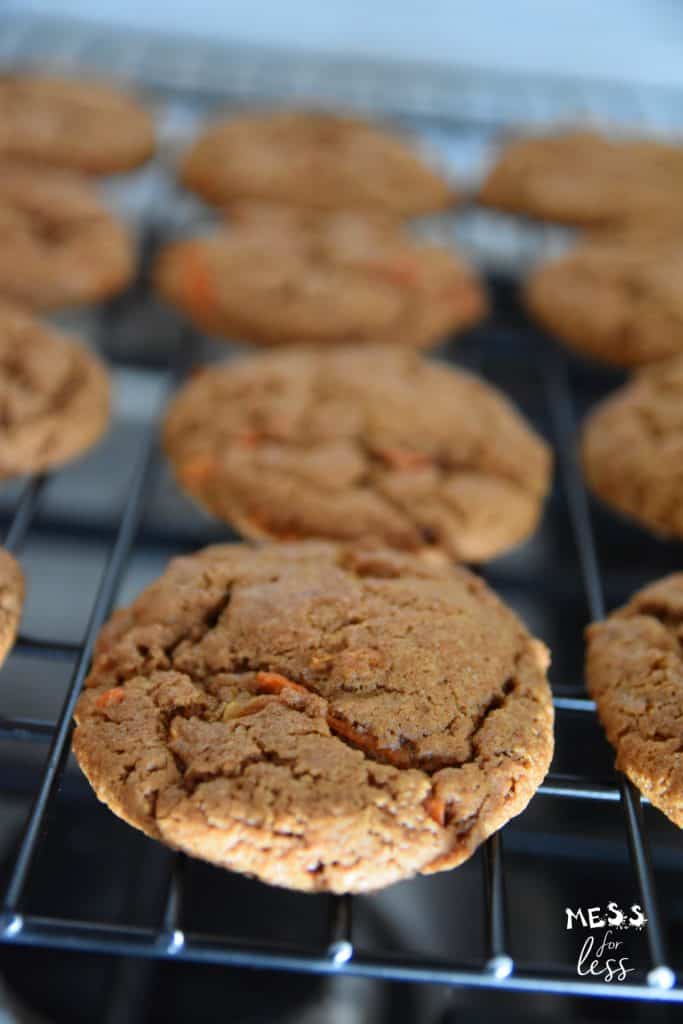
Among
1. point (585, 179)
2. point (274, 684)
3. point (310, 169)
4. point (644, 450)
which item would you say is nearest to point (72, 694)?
point (274, 684)

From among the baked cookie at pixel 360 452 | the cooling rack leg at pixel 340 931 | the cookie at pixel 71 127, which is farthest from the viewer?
the cookie at pixel 71 127

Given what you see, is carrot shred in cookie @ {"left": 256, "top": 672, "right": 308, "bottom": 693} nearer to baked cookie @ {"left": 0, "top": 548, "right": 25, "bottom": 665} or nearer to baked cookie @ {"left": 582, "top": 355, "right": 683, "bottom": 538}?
baked cookie @ {"left": 0, "top": 548, "right": 25, "bottom": 665}

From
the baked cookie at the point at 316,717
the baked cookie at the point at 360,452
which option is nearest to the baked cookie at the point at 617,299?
the baked cookie at the point at 360,452

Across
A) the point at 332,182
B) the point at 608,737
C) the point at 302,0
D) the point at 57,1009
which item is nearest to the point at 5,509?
the point at 57,1009

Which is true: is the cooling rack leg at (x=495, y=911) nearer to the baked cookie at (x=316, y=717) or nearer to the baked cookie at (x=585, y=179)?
the baked cookie at (x=316, y=717)

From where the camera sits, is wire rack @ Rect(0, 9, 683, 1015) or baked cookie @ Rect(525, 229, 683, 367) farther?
baked cookie @ Rect(525, 229, 683, 367)

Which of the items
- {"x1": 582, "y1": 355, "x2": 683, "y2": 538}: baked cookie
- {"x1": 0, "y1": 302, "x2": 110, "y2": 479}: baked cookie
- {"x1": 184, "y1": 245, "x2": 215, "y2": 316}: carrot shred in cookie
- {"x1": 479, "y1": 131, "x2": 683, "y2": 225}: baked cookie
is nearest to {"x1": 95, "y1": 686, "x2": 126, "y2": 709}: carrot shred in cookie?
{"x1": 0, "y1": 302, "x2": 110, "y2": 479}: baked cookie

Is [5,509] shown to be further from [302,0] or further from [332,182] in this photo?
[302,0]
